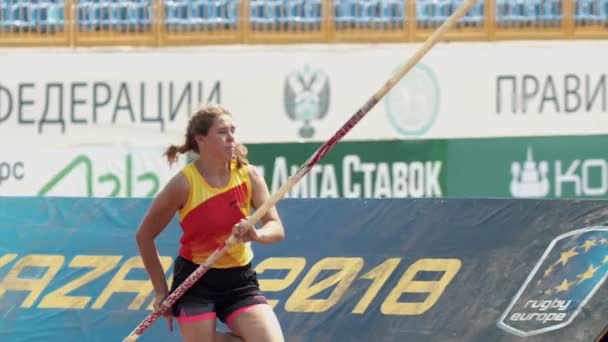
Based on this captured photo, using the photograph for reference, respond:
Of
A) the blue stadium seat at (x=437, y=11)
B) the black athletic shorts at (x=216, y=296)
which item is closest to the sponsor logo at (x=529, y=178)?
the blue stadium seat at (x=437, y=11)

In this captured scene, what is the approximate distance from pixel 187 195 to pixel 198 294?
1.57ft

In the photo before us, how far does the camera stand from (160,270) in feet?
19.4

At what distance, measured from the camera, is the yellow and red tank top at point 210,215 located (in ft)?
19.0

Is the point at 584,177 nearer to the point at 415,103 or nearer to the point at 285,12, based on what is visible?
the point at 415,103

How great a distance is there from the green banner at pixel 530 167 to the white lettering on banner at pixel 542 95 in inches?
14.2

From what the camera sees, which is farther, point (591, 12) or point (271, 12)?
Result: point (271, 12)

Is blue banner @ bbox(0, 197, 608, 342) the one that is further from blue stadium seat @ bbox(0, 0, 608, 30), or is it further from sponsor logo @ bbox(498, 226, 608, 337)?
blue stadium seat @ bbox(0, 0, 608, 30)

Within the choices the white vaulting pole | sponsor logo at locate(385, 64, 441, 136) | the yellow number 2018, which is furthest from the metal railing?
the white vaulting pole

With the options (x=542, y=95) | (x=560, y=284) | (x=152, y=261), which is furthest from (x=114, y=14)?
(x=152, y=261)

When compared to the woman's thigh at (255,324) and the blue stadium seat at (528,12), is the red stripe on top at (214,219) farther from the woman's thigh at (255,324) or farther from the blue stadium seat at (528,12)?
the blue stadium seat at (528,12)

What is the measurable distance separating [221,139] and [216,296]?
0.76m

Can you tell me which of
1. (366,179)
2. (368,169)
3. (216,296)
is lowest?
(366,179)

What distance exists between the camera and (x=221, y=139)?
5.80 metres

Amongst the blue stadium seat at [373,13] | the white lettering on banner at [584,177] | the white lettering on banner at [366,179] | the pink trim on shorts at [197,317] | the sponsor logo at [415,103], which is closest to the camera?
the pink trim on shorts at [197,317]
